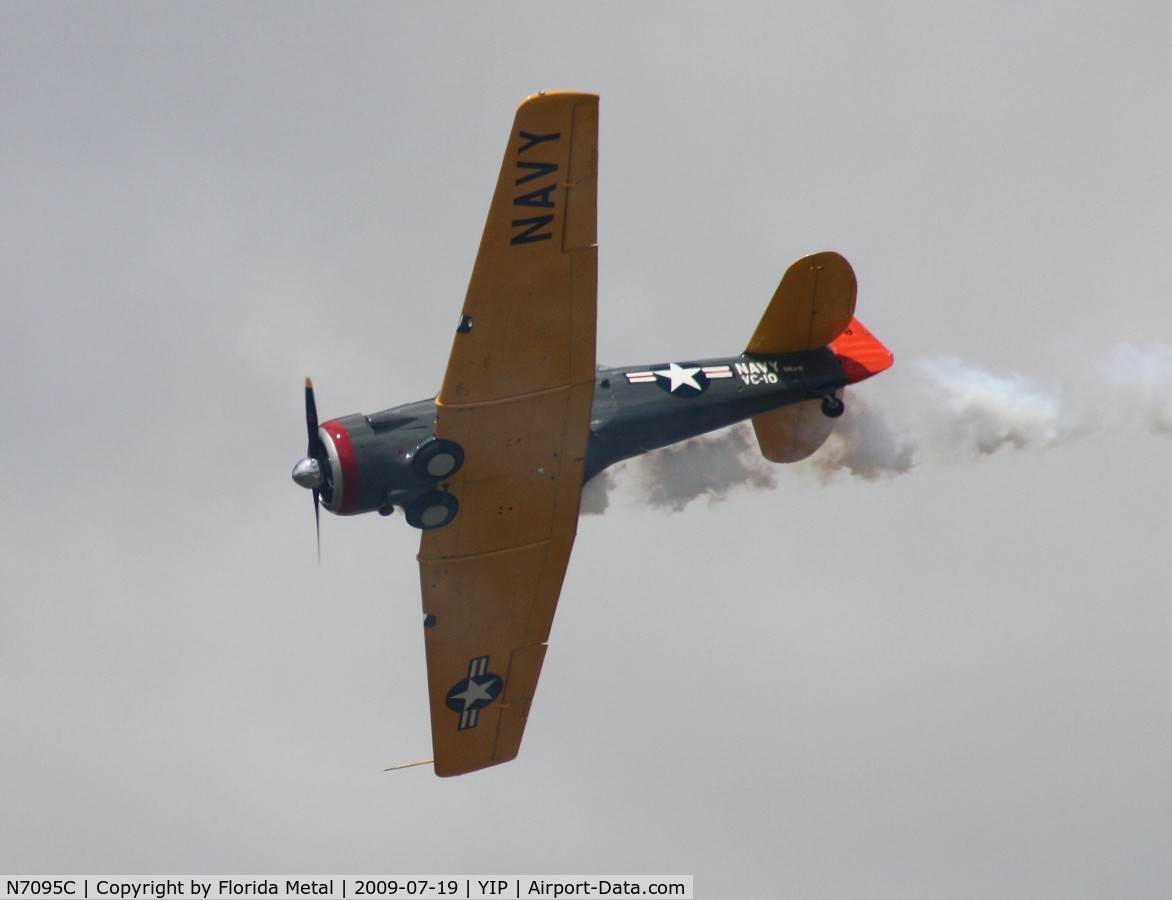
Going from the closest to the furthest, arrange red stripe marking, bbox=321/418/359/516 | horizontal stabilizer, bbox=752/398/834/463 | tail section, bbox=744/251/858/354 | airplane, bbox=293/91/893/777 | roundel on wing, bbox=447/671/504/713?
airplane, bbox=293/91/893/777, red stripe marking, bbox=321/418/359/516, tail section, bbox=744/251/858/354, roundel on wing, bbox=447/671/504/713, horizontal stabilizer, bbox=752/398/834/463

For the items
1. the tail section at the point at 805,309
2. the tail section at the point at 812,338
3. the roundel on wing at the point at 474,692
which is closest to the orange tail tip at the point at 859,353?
the tail section at the point at 812,338

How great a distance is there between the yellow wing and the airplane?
18 millimetres

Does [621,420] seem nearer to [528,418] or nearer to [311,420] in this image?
[528,418]

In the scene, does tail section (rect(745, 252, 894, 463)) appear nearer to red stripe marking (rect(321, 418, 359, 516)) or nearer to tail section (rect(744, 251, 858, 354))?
tail section (rect(744, 251, 858, 354))

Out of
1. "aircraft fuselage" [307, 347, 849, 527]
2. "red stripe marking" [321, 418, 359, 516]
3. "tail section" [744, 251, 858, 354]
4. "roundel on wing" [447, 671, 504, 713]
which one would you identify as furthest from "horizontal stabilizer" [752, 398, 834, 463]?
"red stripe marking" [321, 418, 359, 516]

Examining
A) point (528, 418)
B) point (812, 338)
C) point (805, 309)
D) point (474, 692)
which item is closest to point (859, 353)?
point (812, 338)

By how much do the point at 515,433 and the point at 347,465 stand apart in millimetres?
1642

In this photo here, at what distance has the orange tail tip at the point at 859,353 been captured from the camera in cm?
2059

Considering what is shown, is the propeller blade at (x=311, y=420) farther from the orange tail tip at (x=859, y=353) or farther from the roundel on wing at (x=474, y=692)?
the orange tail tip at (x=859, y=353)

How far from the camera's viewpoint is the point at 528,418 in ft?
59.4

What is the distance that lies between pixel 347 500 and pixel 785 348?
206 inches

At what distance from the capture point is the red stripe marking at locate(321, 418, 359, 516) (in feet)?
58.7

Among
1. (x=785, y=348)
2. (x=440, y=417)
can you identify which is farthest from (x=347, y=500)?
(x=785, y=348)

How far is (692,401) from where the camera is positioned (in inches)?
762
